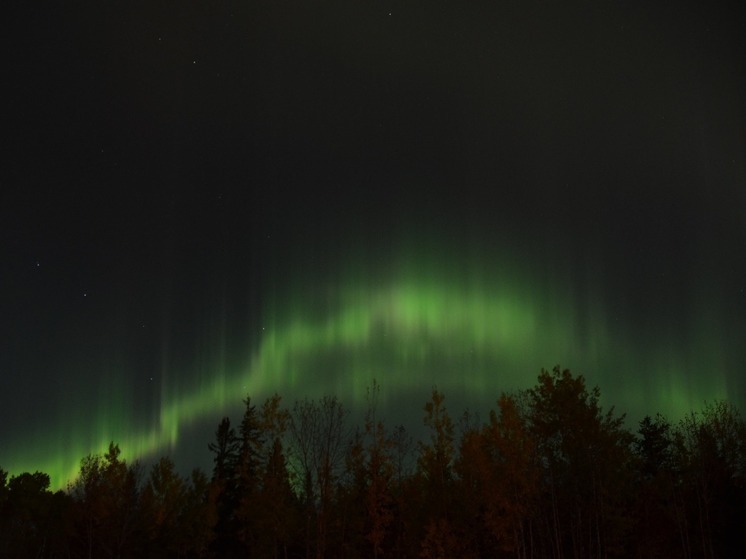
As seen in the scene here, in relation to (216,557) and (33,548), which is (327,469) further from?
(33,548)

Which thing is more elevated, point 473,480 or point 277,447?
point 277,447

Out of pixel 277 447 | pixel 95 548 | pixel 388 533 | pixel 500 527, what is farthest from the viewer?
pixel 95 548

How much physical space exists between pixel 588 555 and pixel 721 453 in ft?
43.9

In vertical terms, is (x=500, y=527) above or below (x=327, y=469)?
below

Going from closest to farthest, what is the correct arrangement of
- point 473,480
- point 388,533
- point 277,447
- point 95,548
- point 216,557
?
point 277,447 → point 473,480 → point 388,533 → point 95,548 → point 216,557

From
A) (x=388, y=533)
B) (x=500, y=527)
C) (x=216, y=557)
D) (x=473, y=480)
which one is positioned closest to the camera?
(x=500, y=527)

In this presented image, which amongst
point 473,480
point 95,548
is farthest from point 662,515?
point 95,548

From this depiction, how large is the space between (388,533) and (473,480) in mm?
7833

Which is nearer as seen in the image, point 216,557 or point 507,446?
point 507,446

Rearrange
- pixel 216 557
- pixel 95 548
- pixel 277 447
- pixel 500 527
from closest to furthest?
1. pixel 500 527
2. pixel 277 447
3. pixel 95 548
4. pixel 216 557

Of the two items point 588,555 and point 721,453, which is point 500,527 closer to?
point 588,555

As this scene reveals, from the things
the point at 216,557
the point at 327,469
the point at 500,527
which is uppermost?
the point at 327,469

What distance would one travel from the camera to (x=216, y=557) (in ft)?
182

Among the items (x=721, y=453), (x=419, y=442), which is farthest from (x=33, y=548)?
(x=721, y=453)
